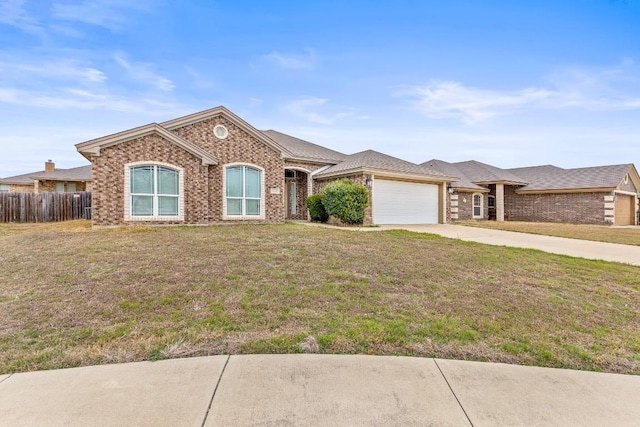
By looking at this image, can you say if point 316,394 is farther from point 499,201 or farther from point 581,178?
point 581,178

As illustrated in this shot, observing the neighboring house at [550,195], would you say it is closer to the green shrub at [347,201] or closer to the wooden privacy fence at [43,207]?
the green shrub at [347,201]

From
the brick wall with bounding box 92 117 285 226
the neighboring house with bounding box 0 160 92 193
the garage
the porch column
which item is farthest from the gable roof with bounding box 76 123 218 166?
the garage

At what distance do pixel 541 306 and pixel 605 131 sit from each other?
79.4ft

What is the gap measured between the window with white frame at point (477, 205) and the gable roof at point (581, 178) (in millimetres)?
3382

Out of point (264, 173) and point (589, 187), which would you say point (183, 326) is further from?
point (589, 187)

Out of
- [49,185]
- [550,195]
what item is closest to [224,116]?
[49,185]

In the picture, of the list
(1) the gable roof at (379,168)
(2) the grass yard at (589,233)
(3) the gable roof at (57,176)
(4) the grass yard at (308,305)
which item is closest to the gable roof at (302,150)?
(1) the gable roof at (379,168)

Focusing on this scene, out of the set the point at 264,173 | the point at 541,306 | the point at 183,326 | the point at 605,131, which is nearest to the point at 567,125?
the point at 605,131

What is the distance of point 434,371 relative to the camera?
2.73 m

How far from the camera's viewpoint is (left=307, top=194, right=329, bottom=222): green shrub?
16062mm

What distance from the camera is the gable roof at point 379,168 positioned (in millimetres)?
15570

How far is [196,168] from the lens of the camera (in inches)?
507

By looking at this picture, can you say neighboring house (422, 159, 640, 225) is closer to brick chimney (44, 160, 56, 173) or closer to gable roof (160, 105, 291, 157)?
gable roof (160, 105, 291, 157)

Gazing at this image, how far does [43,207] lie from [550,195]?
33.0m
